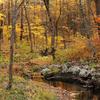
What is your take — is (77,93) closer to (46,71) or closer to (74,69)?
(74,69)

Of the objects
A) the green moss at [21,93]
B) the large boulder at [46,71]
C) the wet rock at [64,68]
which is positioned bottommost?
the large boulder at [46,71]

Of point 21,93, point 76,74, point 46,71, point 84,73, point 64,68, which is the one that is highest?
point 21,93

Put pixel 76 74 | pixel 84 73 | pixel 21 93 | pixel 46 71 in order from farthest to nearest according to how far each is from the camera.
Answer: pixel 46 71 → pixel 76 74 → pixel 84 73 → pixel 21 93

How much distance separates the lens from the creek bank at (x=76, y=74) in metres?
19.6

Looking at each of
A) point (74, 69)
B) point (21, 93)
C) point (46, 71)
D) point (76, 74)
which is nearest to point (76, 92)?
point (76, 74)

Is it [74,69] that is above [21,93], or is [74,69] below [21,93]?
below

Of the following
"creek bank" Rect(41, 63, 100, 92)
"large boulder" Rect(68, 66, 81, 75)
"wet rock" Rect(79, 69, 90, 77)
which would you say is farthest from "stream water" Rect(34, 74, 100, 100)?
"large boulder" Rect(68, 66, 81, 75)

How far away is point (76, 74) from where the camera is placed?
858 inches

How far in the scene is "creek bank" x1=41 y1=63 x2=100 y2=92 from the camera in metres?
19.6

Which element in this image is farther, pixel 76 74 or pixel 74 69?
pixel 74 69

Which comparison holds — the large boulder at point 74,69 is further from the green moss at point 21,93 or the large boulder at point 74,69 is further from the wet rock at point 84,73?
the green moss at point 21,93

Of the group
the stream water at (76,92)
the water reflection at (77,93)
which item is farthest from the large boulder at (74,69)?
the water reflection at (77,93)

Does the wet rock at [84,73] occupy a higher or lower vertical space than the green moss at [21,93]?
lower

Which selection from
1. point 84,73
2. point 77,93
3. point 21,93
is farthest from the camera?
point 84,73
